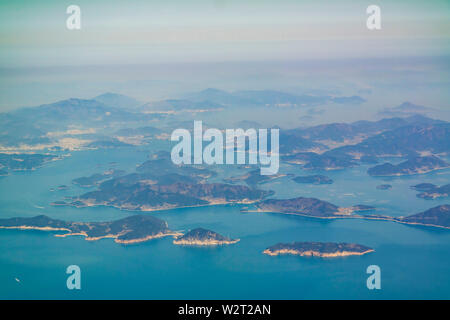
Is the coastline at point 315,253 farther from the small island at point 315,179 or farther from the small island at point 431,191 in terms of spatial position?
the small island at point 315,179

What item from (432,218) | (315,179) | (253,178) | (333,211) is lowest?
(432,218)

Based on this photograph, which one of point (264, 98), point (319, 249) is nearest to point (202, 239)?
point (319, 249)

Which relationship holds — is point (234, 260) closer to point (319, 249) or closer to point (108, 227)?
point (319, 249)

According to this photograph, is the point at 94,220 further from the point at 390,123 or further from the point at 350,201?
the point at 390,123

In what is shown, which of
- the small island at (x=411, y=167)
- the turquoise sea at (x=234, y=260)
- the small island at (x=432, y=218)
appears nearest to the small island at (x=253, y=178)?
the turquoise sea at (x=234, y=260)

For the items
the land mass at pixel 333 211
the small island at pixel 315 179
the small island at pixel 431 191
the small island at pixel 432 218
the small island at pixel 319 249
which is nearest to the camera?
the small island at pixel 319 249

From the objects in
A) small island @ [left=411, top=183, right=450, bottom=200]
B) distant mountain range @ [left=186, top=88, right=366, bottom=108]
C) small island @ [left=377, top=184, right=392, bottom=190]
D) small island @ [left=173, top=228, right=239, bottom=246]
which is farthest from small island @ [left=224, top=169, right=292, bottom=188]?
distant mountain range @ [left=186, top=88, right=366, bottom=108]

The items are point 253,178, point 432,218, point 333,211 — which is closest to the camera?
point 432,218

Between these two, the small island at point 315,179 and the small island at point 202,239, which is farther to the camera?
the small island at point 315,179
